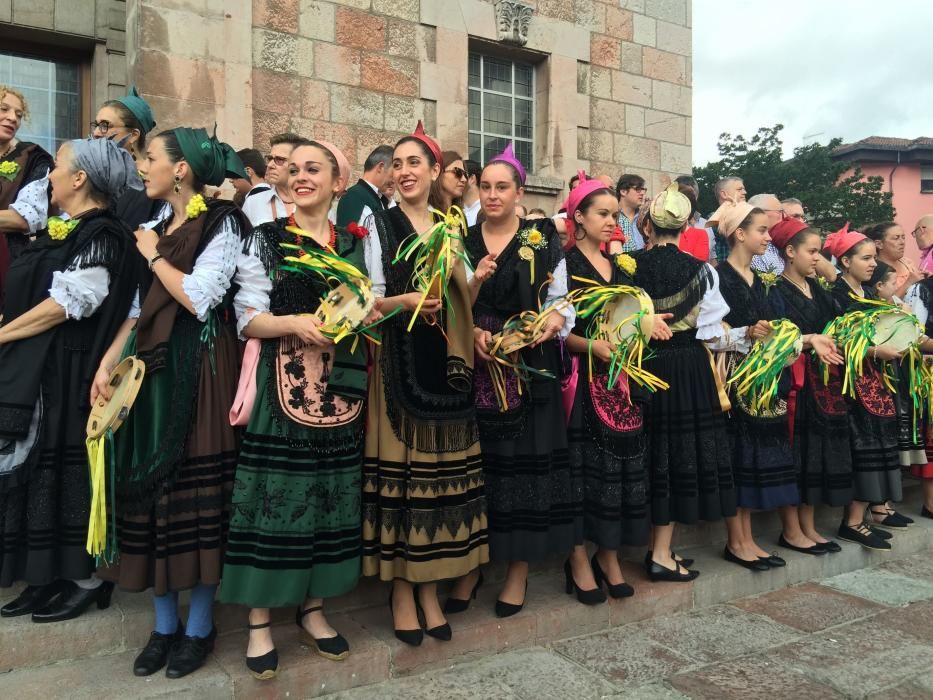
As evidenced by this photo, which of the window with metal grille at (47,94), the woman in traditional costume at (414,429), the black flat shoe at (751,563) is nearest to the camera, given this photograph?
the woman in traditional costume at (414,429)

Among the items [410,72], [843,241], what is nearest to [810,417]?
[843,241]

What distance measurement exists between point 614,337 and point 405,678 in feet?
6.25

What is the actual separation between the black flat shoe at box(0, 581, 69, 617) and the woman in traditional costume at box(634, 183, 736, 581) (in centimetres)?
298

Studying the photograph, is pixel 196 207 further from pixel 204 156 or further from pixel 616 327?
pixel 616 327

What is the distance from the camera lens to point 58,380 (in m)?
3.10

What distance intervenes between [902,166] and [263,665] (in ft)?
142

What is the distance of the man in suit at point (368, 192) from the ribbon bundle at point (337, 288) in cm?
117

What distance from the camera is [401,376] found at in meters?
3.16

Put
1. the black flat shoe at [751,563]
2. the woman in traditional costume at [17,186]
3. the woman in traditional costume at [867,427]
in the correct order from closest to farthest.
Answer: the woman in traditional costume at [17,186] → the black flat shoe at [751,563] → the woman in traditional costume at [867,427]

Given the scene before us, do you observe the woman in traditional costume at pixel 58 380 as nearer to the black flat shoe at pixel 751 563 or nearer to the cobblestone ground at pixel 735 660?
the cobblestone ground at pixel 735 660

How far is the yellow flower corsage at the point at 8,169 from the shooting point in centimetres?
393

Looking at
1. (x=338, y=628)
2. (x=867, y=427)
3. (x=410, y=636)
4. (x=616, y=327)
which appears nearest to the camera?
(x=410, y=636)

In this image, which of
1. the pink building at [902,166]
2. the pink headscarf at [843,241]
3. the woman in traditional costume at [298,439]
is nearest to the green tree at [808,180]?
the pink building at [902,166]

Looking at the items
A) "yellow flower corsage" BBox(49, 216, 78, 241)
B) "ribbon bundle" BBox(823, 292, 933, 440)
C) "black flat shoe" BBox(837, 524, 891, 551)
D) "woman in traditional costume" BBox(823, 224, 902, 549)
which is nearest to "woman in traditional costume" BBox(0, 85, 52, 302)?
"yellow flower corsage" BBox(49, 216, 78, 241)
